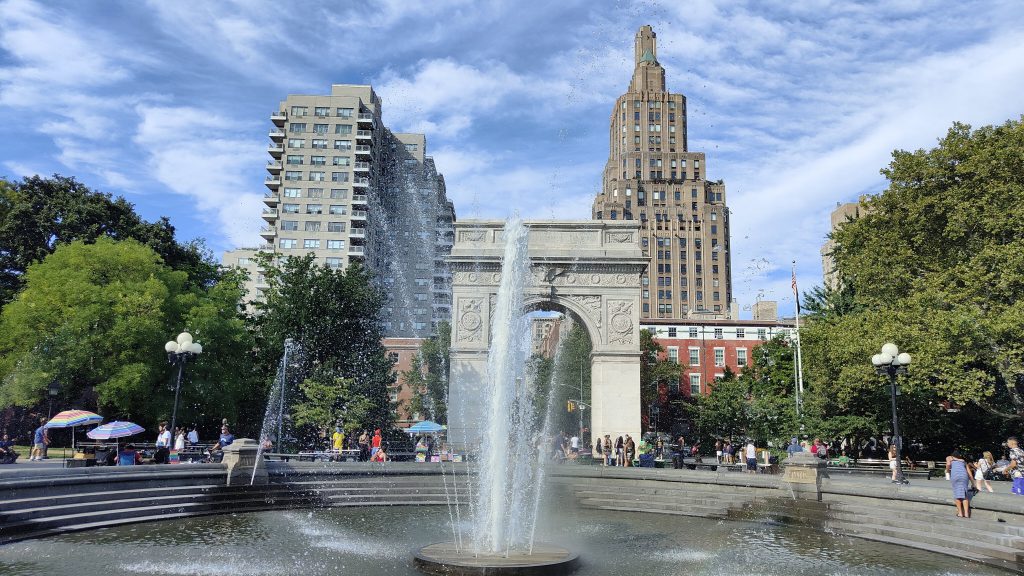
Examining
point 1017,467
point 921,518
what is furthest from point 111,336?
point 1017,467

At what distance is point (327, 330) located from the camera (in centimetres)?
4047

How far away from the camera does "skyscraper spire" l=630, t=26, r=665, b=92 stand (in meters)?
112

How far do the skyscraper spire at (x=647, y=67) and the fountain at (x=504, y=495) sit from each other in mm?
103909

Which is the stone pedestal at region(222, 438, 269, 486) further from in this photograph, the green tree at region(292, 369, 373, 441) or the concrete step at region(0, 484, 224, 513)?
the green tree at region(292, 369, 373, 441)

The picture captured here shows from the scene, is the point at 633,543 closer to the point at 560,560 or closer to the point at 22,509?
the point at 560,560

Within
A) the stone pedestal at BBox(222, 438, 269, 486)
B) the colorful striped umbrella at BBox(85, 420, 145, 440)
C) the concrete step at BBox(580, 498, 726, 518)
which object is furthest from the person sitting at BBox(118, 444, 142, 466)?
the concrete step at BBox(580, 498, 726, 518)

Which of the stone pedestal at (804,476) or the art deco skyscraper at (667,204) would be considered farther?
the art deco skyscraper at (667,204)

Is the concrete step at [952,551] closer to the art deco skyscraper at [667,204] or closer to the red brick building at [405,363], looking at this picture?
the red brick building at [405,363]

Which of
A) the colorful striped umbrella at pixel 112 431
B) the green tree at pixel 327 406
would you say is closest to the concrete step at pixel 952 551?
the colorful striped umbrella at pixel 112 431

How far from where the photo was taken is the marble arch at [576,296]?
34969mm

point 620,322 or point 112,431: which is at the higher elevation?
point 620,322

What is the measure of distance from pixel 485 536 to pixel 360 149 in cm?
6324

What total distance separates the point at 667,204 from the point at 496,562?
9830cm

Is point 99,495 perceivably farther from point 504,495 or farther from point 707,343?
point 707,343
